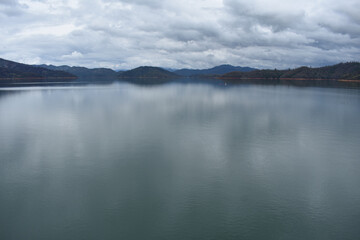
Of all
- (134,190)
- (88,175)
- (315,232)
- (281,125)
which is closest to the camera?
(315,232)

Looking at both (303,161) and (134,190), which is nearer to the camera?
(134,190)

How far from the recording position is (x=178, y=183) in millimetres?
19766

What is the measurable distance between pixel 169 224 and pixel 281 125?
33.4 m

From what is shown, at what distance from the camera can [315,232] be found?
1419 centimetres

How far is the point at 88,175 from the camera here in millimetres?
21375

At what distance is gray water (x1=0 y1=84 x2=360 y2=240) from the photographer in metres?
14.5

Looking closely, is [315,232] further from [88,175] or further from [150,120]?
[150,120]

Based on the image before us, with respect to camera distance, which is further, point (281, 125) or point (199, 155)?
point (281, 125)

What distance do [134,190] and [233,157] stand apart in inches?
455

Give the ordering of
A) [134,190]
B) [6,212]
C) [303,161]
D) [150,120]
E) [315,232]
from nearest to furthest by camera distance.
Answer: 1. [315,232]
2. [6,212]
3. [134,190]
4. [303,161]
5. [150,120]

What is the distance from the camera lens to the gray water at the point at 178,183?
14.5m

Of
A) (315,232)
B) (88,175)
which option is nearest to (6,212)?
(88,175)

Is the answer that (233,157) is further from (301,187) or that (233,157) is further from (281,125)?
(281,125)

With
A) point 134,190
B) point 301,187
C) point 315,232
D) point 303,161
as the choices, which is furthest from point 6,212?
point 303,161
